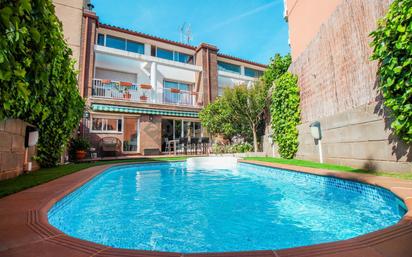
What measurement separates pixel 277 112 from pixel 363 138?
569 cm

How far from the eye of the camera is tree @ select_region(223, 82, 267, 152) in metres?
14.1

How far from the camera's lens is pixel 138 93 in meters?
18.4

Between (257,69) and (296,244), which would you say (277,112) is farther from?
(257,69)

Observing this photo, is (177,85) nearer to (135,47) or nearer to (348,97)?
(135,47)

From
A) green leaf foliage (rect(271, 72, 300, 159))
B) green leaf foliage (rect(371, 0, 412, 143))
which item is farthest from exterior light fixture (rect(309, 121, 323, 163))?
green leaf foliage (rect(371, 0, 412, 143))

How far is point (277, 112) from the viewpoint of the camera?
1152 cm

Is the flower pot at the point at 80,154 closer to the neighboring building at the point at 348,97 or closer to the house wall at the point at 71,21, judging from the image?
the house wall at the point at 71,21

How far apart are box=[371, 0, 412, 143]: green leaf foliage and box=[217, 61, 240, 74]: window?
21.0m

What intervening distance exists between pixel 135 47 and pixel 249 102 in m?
13.4

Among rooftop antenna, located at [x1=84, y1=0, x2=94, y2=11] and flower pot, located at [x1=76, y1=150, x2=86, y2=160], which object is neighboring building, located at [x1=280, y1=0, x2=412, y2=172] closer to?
flower pot, located at [x1=76, y1=150, x2=86, y2=160]

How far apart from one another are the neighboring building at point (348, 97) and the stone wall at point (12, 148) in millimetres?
9261

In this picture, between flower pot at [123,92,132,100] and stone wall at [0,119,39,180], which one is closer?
stone wall at [0,119,39,180]

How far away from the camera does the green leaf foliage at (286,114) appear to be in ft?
33.6

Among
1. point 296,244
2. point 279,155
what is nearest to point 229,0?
point 279,155
